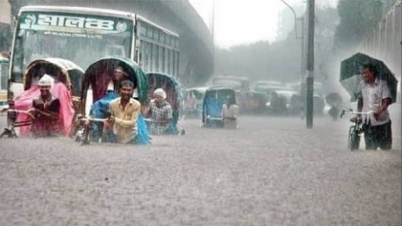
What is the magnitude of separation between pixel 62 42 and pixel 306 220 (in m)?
9.88

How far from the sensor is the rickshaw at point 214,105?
76.7 feet

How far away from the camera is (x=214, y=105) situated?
24.0 metres

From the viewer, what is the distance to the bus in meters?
15.8

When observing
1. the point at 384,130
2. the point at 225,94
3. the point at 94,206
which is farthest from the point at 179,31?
the point at 94,206

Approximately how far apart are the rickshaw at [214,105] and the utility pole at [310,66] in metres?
2.05

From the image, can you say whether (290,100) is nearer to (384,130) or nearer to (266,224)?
(384,130)

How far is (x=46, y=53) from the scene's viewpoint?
15867 mm

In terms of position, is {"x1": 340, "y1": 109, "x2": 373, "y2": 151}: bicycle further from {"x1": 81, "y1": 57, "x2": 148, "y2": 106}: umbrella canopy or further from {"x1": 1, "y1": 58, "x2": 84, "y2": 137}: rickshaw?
{"x1": 1, "y1": 58, "x2": 84, "y2": 137}: rickshaw

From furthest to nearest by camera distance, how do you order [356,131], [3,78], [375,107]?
[3,78]
[356,131]
[375,107]

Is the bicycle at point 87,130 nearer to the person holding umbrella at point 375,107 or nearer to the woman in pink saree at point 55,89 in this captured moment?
the woman in pink saree at point 55,89

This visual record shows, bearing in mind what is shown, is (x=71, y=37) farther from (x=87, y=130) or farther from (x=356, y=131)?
(x=356, y=131)

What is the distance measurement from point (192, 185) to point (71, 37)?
302 inches

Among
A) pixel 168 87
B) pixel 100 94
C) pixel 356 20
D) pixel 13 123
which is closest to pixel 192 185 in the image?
pixel 100 94

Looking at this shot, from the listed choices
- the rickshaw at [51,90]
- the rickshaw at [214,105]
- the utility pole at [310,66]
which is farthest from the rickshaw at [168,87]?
the utility pole at [310,66]
